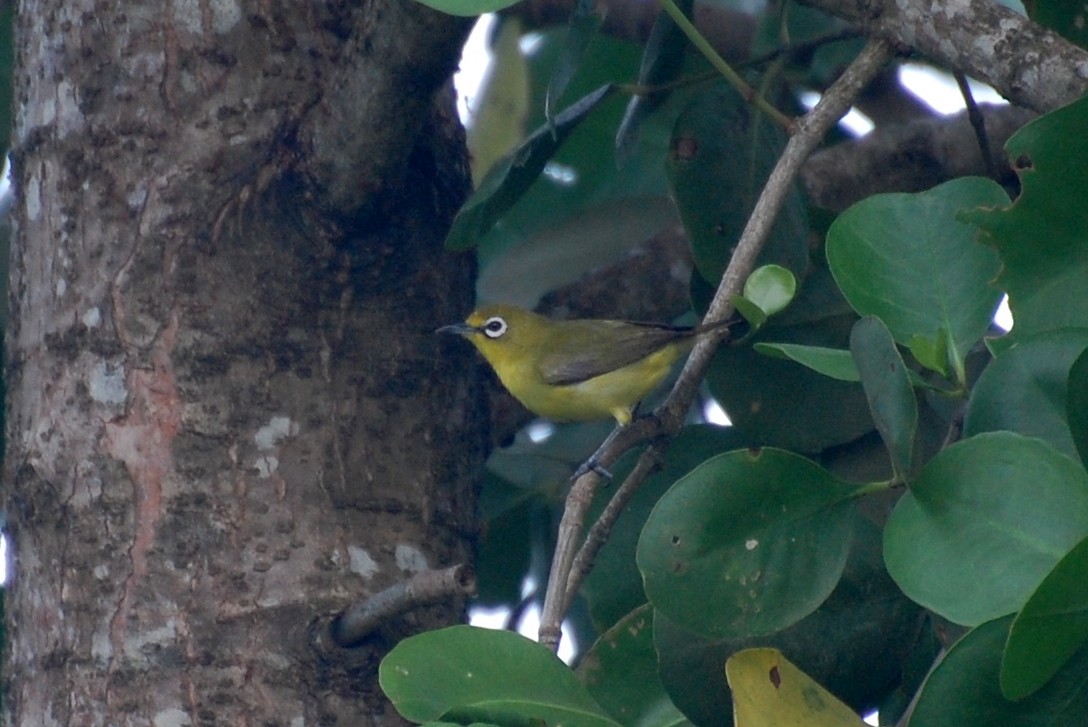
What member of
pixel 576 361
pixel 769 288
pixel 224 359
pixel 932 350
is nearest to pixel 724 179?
pixel 769 288

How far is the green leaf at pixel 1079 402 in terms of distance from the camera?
4.04ft

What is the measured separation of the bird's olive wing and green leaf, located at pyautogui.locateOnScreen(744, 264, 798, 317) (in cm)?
165

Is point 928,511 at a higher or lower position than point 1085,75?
lower

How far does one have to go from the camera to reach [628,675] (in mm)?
1662

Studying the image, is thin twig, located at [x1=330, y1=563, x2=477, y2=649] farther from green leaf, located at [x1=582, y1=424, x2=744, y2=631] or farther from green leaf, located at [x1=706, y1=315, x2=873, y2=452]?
green leaf, located at [x1=706, y1=315, x2=873, y2=452]

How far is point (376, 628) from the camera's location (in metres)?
1.95

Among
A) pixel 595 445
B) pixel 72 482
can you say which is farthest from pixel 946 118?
pixel 72 482

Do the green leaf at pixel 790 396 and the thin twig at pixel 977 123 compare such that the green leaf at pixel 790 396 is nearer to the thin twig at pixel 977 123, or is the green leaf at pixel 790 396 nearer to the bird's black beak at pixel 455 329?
the thin twig at pixel 977 123

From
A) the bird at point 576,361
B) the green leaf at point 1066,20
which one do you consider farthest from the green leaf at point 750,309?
the bird at point 576,361

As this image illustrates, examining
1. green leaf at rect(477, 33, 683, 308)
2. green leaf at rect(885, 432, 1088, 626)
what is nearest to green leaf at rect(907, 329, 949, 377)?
green leaf at rect(885, 432, 1088, 626)

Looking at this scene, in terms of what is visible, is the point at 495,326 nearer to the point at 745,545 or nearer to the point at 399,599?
the point at 399,599

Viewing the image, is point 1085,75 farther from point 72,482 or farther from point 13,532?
point 13,532

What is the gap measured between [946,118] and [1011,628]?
2.13 meters

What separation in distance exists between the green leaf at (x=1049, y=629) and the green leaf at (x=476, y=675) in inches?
15.5
